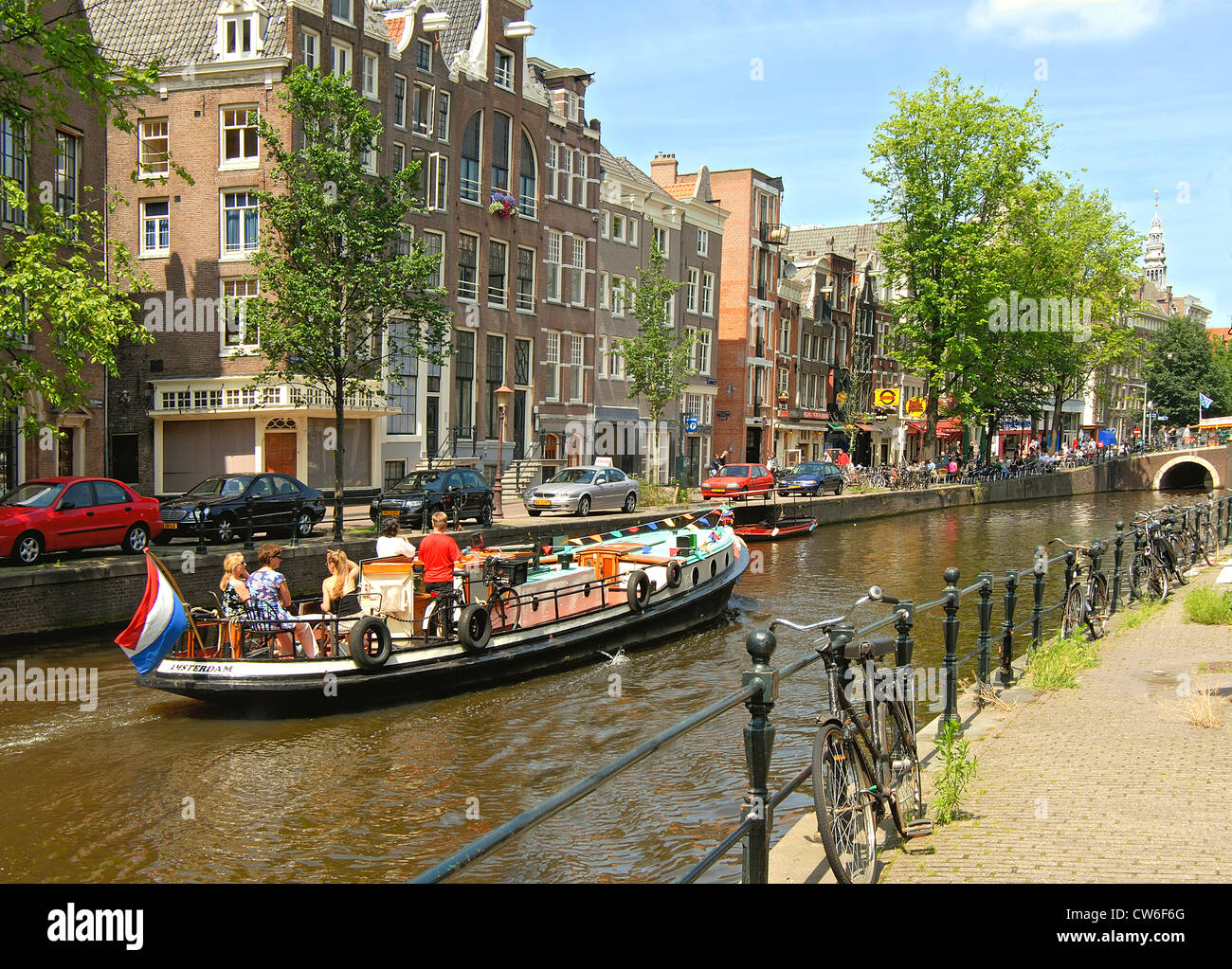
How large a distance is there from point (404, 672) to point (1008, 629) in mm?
7365

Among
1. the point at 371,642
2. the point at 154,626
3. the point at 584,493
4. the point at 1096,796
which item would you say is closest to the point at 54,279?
the point at 154,626

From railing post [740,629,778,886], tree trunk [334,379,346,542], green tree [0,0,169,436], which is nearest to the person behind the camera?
railing post [740,629,778,886]

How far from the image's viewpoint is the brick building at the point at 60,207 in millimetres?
26109

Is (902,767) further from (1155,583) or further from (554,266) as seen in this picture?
(554,266)

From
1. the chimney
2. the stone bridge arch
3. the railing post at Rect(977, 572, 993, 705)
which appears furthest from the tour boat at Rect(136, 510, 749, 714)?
the stone bridge arch

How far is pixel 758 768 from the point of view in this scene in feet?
15.0

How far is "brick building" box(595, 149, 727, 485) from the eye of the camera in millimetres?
47875

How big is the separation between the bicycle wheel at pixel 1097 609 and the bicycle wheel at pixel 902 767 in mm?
8036

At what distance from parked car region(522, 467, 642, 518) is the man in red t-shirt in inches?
638

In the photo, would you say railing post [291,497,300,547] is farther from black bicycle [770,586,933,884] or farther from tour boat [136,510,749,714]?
black bicycle [770,586,933,884]
